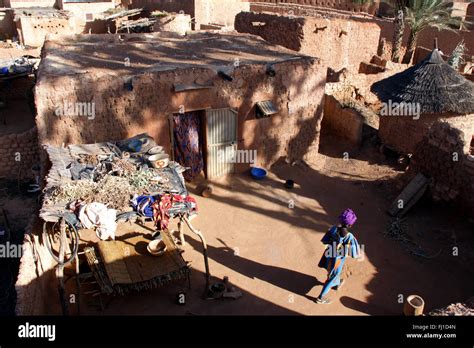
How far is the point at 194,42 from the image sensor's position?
13.7 meters

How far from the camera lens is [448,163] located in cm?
939

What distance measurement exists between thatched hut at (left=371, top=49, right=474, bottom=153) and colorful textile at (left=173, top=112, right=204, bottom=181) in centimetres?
529

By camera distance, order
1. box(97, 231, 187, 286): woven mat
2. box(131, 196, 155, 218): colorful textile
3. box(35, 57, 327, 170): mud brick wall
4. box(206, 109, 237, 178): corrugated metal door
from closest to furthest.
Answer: box(131, 196, 155, 218): colorful textile, box(97, 231, 187, 286): woven mat, box(35, 57, 327, 170): mud brick wall, box(206, 109, 237, 178): corrugated metal door

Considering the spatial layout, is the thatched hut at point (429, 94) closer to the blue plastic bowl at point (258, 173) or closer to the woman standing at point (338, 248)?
the blue plastic bowl at point (258, 173)

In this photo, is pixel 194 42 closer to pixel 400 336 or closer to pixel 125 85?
pixel 125 85

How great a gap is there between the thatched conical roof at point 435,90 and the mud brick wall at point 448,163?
2.42ft

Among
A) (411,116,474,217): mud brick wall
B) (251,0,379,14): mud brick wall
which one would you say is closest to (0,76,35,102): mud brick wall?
(411,116,474,217): mud brick wall

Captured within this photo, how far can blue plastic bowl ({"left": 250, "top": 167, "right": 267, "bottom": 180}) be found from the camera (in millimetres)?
11180

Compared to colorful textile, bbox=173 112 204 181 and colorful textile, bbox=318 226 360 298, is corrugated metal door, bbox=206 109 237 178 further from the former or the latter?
colorful textile, bbox=318 226 360 298

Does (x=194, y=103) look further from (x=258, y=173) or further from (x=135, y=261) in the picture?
(x=135, y=261)

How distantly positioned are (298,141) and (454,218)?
4.52 metres

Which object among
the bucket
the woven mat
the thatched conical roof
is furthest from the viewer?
the thatched conical roof

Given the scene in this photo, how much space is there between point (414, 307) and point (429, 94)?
646cm

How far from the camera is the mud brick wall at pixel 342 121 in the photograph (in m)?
13.2
